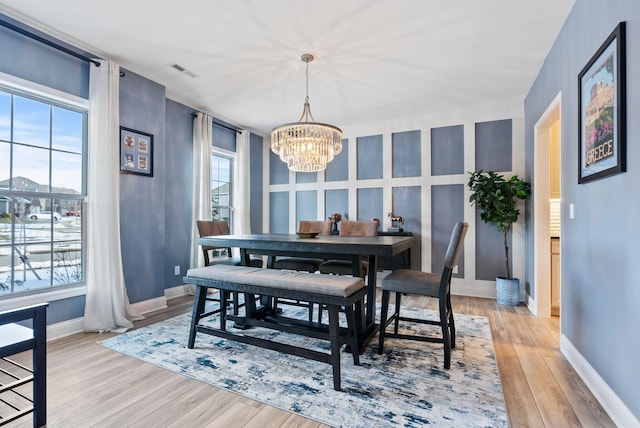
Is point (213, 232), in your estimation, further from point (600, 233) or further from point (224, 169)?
point (600, 233)

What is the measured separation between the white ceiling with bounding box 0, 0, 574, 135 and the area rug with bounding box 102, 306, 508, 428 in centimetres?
266

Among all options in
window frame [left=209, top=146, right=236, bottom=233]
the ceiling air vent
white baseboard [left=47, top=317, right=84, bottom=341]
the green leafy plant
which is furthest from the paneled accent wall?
white baseboard [left=47, top=317, right=84, bottom=341]

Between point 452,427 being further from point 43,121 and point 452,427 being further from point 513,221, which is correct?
point 43,121

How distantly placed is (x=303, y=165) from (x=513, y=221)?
2795 millimetres

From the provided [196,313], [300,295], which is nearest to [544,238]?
[300,295]

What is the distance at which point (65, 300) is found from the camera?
2.91 metres

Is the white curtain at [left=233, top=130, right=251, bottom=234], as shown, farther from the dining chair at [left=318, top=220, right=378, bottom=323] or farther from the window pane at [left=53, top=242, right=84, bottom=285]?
the window pane at [left=53, top=242, right=84, bottom=285]

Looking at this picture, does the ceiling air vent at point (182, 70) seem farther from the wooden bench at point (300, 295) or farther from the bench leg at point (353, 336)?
the bench leg at point (353, 336)

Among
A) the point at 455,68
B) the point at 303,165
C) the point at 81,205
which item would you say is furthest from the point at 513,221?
the point at 81,205

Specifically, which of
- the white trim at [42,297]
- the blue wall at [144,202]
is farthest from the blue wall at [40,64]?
the white trim at [42,297]

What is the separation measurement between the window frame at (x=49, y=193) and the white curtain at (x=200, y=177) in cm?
142

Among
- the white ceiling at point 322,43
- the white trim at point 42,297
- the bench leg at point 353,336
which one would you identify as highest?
the white ceiling at point 322,43

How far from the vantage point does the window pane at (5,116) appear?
8.48 feet

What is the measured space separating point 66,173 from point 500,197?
4769 millimetres
